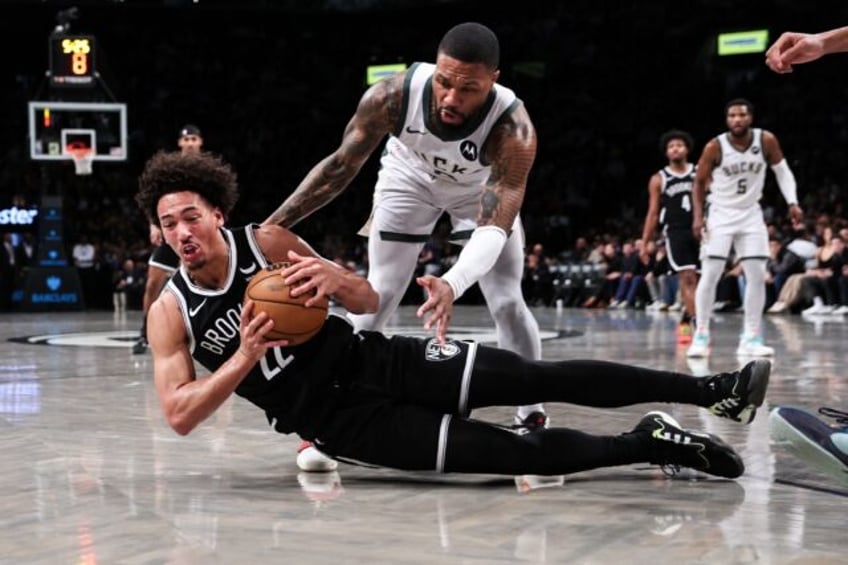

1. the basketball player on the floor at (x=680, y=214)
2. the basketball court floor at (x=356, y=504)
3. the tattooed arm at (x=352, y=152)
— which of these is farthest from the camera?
the basketball player on the floor at (x=680, y=214)

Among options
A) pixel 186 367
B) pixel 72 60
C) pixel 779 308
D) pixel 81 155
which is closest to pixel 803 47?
pixel 186 367

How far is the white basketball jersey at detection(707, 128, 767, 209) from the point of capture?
8.27 meters

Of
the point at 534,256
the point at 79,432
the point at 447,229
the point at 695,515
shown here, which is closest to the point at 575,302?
the point at 534,256

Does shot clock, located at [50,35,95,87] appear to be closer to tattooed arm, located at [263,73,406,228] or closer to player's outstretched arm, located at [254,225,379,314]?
tattooed arm, located at [263,73,406,228]

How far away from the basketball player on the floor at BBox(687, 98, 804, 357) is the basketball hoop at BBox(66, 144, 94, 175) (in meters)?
10.9

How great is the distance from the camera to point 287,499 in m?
3.17

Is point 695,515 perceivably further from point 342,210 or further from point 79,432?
point 342,210

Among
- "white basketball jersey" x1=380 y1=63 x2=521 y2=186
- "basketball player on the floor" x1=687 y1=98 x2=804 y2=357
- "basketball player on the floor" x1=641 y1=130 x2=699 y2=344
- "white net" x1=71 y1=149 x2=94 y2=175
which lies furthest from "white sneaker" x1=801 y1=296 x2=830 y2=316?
"white basketball jersey" x1=380 y1=63 x2=521 y2=186

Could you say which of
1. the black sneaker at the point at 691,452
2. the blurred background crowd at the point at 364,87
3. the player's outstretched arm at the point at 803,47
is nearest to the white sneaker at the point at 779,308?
the blurred background crowd at the point at 364,87

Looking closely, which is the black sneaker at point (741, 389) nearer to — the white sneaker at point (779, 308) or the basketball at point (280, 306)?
the basketball at point (280, 306)

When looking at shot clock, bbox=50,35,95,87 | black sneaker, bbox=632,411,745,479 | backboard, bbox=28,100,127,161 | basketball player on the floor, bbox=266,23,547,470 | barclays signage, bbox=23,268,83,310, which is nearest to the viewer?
black sneaker, bbox=632,411,745,479

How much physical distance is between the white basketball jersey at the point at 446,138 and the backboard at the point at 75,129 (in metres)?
13.3

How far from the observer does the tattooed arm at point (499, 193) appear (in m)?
3.55

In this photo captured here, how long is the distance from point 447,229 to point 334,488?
2009 cm
